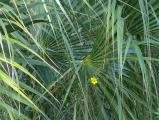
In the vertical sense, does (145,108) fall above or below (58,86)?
below

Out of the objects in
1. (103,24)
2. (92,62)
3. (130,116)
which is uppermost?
(103,24)

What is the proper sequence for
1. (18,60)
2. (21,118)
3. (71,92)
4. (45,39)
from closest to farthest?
(21,118) < (18,60) < (71,92) < (45,39)

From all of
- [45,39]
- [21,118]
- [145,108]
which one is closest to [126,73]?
[145,108]

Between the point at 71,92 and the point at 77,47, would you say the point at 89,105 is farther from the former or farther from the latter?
the point at 77,47

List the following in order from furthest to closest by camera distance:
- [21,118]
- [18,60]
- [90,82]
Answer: [90,82] → [18,60] → [21,118]

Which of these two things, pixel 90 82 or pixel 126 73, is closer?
pixel 90 82

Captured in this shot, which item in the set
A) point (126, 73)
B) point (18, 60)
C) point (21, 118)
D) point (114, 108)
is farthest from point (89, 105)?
point (21, 118)

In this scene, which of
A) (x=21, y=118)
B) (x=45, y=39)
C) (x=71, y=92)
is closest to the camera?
(x=21, y=118)

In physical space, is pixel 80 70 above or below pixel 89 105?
above

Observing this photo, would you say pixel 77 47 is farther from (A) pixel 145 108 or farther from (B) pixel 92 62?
(A) pixel 145 108
